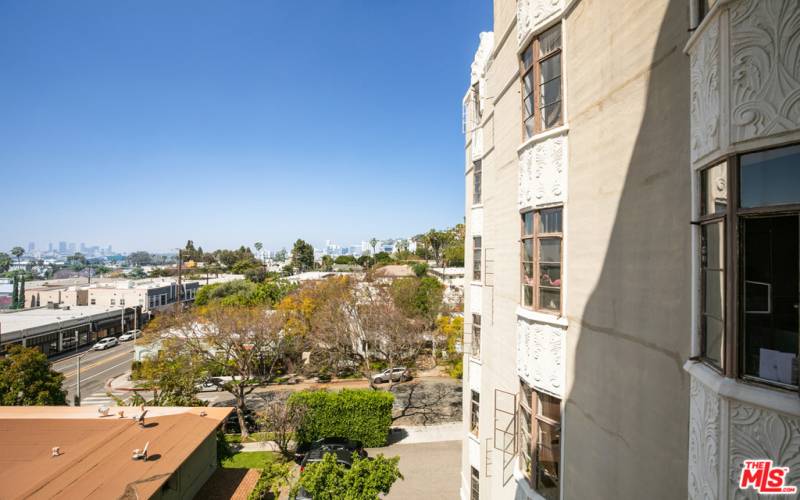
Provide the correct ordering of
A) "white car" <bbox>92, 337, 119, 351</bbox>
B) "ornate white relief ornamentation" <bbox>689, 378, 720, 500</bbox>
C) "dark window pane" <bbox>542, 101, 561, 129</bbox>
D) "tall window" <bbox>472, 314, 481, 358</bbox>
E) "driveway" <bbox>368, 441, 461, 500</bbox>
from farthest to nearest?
"white car" <bbox>92, 337, 119, 351</bbox>
"driveway" <bbox>368, 441, 461, 500</bbox>
"tall window" <bbox>472, 314, 481, 358</bbox>
"dark window pane" <bbox>542, 101, 561, 129</bbox>
"ornate white relief ornamentation" <bbox>689, 378, 720, 500</bbox>

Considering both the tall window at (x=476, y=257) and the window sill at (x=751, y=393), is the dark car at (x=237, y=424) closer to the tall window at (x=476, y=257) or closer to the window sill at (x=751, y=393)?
the tall window at (x=476, y=257)

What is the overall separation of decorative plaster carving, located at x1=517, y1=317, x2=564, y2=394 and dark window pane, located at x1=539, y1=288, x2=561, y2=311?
12.7 inches

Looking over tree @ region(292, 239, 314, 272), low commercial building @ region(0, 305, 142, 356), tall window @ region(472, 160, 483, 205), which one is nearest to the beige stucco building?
tall window @ region(472, 160, 483, 205)

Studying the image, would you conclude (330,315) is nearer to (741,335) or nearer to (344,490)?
(344,490)

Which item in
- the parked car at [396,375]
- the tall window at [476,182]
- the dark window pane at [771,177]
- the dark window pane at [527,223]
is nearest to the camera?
the dark window pane at [771,177]

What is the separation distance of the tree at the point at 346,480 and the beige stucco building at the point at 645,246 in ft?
8.08

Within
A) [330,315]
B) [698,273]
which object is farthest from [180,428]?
[330,315]

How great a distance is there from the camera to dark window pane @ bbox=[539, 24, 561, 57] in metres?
5.51

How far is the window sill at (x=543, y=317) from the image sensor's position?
521 centimetres

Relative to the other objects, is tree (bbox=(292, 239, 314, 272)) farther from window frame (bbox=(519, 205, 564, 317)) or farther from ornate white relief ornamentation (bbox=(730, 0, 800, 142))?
ornate white relief ornamentation (bbox=(730, 0, 800, 142))

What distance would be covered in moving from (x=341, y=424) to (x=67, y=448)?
10165 millimetres

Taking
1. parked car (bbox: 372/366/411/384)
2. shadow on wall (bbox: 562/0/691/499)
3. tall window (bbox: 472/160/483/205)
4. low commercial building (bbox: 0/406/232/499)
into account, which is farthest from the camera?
parked car (bbox: 372/366/411/384)

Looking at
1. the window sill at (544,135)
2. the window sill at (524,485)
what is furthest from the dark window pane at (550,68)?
the window sill at (524,485)

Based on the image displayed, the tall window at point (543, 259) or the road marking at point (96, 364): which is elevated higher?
the tall window at point (543, 259)
